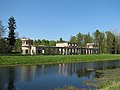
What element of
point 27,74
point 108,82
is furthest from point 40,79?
point 108,82

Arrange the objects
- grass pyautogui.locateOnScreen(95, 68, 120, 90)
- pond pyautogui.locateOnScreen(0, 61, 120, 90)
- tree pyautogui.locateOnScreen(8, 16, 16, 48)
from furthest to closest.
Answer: tree pyautogui.locateOnScreen(8, 16, 16, 48), pond pyautogui.locateOnScreen(0, 61, 120, 90), grass pyautogui.locateOnScreen(95, 68, 120, 90)

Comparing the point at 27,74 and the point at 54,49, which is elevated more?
the point at 54,49

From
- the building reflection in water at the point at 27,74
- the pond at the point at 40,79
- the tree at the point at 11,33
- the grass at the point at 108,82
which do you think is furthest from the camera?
the tree at the point at 11,33

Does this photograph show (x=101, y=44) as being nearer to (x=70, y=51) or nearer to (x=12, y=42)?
(x=70, y=51)

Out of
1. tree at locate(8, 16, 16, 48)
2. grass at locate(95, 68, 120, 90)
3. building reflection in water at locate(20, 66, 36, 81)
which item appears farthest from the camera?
tree at locate(8, 16, 16, 48)

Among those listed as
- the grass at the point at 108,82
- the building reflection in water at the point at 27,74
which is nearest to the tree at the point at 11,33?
the building reflection in water at the point at 27,74

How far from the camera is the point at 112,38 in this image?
123m

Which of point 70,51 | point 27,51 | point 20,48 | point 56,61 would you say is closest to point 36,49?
point 27,51

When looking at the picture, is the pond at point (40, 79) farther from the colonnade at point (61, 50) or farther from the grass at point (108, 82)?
the colonnade at point (61, 50)

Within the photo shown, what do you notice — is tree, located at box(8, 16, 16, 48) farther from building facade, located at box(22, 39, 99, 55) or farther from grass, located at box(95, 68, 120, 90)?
grass, located at box(95, 68, 120, 90)

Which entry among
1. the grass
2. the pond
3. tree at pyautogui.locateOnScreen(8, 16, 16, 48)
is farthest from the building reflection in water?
tree at pyautogui.locateOnScreen(8, 16, 16, 48)

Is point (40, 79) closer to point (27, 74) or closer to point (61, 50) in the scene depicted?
point (27, 74)

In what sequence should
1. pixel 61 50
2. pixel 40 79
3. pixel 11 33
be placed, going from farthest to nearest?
1. pixel 61 50
2. pixel 11 33
3. pixel 40 79

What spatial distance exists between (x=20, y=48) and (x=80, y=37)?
4674cm
